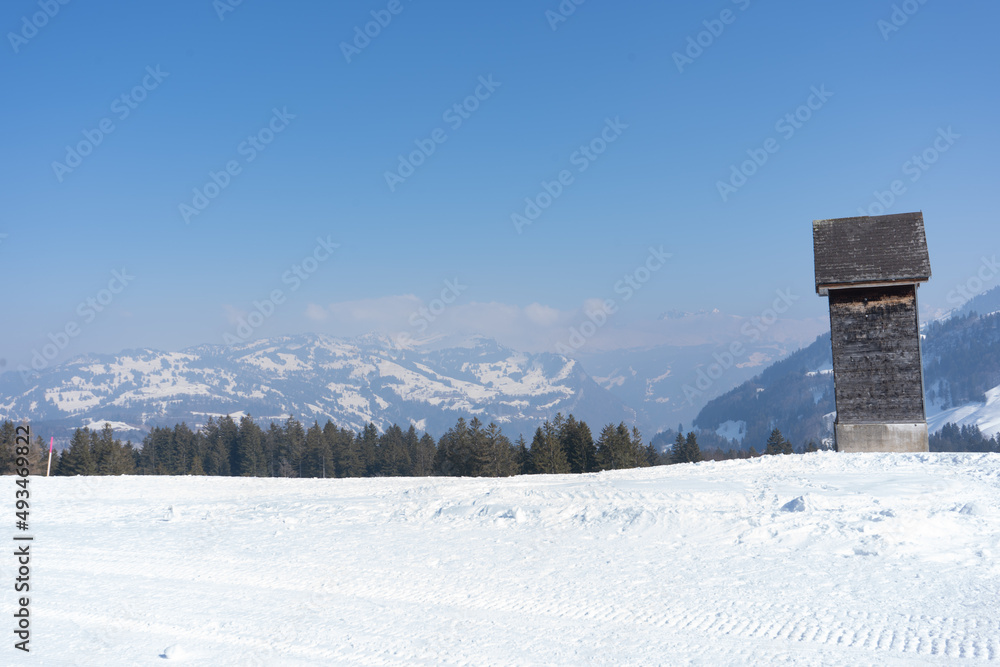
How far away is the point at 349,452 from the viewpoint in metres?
75.8

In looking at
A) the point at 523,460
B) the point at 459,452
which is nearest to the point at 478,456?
the point at 459,452

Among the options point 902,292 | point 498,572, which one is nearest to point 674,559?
point 498,572

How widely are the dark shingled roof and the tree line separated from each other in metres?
30.6

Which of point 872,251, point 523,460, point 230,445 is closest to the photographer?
point 872,251

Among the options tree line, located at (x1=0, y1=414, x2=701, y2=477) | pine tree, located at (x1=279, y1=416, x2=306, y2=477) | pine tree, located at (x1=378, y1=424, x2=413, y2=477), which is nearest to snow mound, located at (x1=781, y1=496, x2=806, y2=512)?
tree line, located at (x1=0, y1=414, x2=701, y2=477)

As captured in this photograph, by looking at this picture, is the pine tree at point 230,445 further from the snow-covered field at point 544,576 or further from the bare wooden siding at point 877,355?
the bare wooden siding at point 877,355

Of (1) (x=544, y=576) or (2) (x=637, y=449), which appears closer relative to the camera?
(1) (x=544, y=576)

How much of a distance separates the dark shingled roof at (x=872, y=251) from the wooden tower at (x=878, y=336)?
29mm

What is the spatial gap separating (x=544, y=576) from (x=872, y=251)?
63.4 feet

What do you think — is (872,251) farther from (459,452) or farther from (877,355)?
(459,452)

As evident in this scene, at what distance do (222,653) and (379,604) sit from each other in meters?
1.91

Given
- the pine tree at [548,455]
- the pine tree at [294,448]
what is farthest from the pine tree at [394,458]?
the pine tree at [548,455]

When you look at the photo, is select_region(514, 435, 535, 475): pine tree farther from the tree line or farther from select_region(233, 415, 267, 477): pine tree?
select_region(233, 415, 267, 477): pine tree

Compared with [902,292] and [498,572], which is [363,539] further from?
[902,292]
